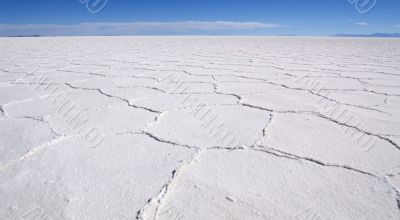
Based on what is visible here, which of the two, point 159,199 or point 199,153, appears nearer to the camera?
point 159,199

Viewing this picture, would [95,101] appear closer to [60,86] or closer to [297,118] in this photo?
Answer: [60,86]

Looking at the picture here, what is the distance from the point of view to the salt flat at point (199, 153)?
→ 805 millimetres

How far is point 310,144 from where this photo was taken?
1188 millimetres

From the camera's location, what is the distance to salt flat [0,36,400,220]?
2.64 feet

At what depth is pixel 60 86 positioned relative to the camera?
2.27 m

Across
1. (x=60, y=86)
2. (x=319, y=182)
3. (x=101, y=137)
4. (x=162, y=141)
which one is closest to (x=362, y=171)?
(x=319, y=182)

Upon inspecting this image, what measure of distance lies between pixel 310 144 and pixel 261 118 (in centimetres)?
34

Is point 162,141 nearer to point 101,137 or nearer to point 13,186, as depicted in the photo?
point 101,137

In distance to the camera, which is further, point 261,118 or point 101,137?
point 261,118

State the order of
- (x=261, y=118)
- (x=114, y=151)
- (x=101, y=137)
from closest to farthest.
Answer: (x=114, y=151)
(x=101, y=137)
(x=261, y=118)

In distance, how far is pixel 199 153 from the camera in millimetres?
1115

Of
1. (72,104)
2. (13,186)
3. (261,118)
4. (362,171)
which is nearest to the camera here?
(13,186)

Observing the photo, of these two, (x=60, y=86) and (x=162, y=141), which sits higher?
(x=162, y=141)

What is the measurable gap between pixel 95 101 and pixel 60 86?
0.60 m
